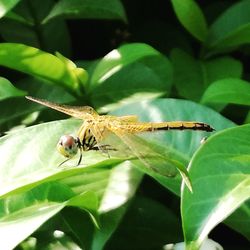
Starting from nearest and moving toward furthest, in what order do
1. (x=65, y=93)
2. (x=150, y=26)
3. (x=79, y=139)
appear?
1. (x=79, y=139)
2. (x=65, y=93)
3. (x=150, y=26)

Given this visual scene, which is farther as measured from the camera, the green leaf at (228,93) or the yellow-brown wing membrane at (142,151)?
the green leaf at (228,93)

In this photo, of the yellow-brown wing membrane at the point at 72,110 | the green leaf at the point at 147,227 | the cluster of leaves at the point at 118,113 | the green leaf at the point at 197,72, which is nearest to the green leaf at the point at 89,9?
the cluster of leaves at the point at 118,113

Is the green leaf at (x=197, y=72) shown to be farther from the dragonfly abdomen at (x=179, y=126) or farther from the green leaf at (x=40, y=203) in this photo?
the green leaf at (x=40, y=203)

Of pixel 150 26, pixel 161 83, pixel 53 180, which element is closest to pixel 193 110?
pixel 161 83

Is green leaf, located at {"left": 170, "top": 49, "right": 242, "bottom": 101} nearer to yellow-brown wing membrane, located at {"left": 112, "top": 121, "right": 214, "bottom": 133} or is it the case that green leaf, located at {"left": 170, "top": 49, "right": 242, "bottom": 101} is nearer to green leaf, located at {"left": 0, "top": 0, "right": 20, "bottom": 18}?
yellow-brown wing membrane, located at {"left": 112, "top": 121, "right": 214, "bottom": 133}

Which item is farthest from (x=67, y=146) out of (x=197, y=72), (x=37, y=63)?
(x=197, y=72)

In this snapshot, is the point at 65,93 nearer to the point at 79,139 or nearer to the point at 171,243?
the point at 79,139
